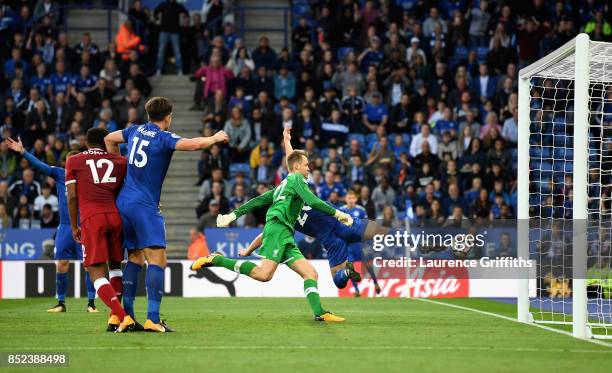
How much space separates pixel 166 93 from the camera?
2614 centimetres

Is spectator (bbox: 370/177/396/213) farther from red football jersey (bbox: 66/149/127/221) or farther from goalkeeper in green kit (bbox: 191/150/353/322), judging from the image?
red football jersey (bbox: 66/149/127/221)

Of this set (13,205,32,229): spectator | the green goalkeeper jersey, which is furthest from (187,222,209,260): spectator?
the green goalkeeper jersey

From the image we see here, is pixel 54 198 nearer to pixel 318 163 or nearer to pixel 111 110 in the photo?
pixel 111 110

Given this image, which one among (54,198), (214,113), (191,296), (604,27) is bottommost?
(191,296)

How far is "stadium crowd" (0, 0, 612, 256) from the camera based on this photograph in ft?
71.6

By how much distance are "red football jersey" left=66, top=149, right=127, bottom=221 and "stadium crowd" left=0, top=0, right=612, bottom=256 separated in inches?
421

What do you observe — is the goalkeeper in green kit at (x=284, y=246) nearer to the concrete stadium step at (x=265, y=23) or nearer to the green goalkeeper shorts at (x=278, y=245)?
the green goalkeeper shorts at (x=278, y=245)

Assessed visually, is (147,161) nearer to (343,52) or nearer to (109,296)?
(109,296)

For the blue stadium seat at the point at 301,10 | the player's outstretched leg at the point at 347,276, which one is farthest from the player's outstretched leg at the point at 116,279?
the blue stadium seat at the point at 301,10

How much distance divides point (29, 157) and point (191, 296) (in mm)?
→ 7651

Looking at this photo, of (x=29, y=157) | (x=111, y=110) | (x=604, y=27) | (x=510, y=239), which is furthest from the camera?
(x=604, y=27)

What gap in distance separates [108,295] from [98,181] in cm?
111

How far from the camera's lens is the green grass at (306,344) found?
302 inches

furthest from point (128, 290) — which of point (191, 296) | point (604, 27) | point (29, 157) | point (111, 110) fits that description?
point (604, 27)
